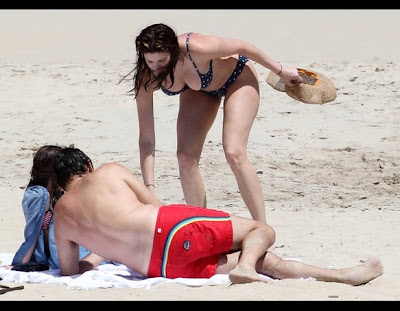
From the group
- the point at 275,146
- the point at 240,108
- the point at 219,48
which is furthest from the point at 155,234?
the point at 275,146

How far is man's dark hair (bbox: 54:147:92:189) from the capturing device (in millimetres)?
5418

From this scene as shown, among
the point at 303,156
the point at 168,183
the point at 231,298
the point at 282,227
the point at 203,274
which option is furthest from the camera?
the point at 303,156

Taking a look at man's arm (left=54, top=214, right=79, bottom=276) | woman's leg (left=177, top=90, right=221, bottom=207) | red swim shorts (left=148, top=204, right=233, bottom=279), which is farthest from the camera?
woman's leg (left=177, top=90, right=221, bottom=207)

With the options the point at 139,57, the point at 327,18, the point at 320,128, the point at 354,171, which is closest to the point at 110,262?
the point at 139,57

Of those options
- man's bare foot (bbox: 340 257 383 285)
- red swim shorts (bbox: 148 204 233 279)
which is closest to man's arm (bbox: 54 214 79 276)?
red swim shorts (bbox: 148 204 233 279)

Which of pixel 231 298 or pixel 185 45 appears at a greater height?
pixel 185 45

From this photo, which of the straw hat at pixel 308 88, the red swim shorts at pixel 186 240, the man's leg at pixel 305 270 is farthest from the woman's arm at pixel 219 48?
the man's leg at pixel 305 270

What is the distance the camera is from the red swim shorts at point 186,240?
521cm

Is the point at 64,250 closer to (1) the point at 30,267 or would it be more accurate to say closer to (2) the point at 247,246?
(1) the point at 30,267

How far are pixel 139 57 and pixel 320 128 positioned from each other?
501cm

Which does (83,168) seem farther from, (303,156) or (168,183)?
(303,156)

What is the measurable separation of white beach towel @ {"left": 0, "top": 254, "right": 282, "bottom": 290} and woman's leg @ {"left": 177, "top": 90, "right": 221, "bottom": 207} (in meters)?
0.86

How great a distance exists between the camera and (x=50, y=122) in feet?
35.8

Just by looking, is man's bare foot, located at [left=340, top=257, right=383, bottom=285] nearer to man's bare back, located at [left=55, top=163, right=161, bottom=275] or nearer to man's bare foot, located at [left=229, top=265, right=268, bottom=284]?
man's bare foot, located at [left=229, top=265, right=268, bottom=284]
